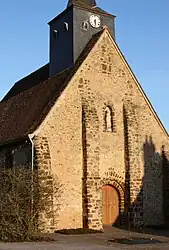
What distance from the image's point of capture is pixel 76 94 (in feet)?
65.7

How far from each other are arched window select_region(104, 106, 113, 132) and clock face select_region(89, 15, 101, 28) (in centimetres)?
575

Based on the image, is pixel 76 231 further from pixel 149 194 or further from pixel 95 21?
pixel 95 21

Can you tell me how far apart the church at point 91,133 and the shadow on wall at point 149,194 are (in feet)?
0.17

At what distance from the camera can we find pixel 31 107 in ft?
71.5

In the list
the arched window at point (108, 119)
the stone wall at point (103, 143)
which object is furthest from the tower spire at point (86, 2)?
the arched window at point (108, 119)

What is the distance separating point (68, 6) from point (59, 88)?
20.5 ft

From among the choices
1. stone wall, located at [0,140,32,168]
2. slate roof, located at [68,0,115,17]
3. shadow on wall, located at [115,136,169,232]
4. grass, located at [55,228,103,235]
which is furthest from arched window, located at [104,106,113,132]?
slate roof, located at [68,0,115,17]

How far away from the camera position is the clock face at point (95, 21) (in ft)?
77.4

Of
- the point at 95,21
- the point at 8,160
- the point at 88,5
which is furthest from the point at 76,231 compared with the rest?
the point at 88,5

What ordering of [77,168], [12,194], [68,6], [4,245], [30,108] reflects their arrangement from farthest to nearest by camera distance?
[68,6], [30,108], [77,168], [12,194], [4,245]

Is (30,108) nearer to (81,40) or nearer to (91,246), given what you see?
(81,40)

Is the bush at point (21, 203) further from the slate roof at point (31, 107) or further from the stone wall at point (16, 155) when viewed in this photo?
the slate roof at point (31, 107)

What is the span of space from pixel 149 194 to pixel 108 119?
476 cm

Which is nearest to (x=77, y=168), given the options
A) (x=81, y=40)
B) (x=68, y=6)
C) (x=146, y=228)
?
(x=146, y=228)
